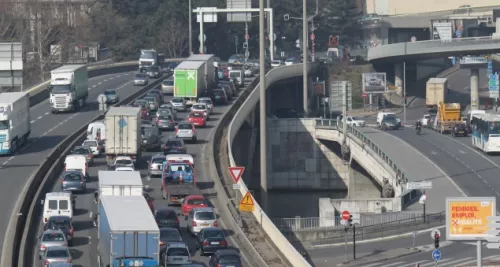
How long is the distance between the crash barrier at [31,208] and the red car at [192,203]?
6.14m

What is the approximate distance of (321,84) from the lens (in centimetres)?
14088

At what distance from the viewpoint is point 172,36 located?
554 ft

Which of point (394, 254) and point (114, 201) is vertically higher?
point (114, 201)

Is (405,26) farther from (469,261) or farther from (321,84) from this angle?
(469,261)

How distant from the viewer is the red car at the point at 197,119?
3376 inches

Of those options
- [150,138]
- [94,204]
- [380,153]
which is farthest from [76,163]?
[380,153]

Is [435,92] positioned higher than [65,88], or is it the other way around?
[65,88]

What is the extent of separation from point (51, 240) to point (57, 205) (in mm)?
6417

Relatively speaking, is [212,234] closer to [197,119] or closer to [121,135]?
[121,135]

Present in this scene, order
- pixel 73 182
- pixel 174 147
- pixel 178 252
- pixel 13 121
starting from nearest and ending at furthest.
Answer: pixel 178 252 < pixel 73 182 < pixel 13 121 < pixel 174 147

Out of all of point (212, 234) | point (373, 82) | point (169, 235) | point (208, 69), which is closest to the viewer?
point (169, 235)

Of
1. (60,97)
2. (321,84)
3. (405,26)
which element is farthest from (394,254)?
(405,26)

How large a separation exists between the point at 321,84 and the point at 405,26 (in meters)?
45.1

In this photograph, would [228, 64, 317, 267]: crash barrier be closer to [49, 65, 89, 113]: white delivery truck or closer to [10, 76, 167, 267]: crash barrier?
[10, 76, 167, 267]: crash barrier
